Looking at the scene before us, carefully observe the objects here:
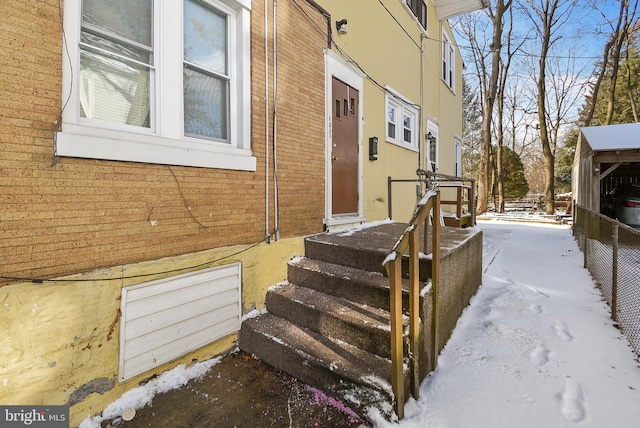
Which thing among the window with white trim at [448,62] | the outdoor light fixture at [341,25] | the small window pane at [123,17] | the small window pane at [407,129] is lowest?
the small window pane at [123,17]

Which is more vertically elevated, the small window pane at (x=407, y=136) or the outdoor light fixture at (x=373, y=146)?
the small window pane at (x=407, y=136)

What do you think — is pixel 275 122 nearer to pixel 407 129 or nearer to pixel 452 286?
pixel 452 286

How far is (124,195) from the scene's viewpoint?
254cm

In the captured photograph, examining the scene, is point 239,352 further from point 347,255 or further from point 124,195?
point 124,195

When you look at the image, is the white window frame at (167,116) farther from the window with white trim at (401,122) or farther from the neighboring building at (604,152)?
the neighboring building at (604,152)

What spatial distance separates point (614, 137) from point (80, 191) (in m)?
12.2

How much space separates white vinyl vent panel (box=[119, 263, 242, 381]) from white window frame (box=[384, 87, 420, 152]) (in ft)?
15.7

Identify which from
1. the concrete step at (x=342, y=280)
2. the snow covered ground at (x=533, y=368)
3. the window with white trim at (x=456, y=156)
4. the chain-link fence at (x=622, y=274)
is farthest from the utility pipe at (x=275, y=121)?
the window with white trim at (x=456, y=156)

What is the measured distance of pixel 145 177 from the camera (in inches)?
105

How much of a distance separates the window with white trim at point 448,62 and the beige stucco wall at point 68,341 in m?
11.3

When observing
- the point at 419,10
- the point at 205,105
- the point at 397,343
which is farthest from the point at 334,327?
the point at 419,10

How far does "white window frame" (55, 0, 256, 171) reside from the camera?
2268mm

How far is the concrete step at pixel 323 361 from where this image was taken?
7.40 ft

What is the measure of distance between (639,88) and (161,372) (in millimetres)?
33716
